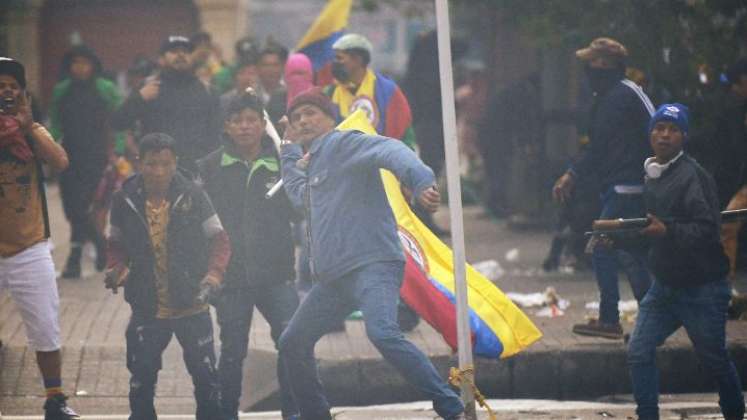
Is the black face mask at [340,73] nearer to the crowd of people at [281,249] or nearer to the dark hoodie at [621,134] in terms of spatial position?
the crowd of people at [281,249]

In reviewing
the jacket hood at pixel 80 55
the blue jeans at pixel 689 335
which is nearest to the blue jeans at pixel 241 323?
the blue jeans at pixel 689 335

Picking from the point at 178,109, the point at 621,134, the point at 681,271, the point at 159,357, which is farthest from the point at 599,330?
the point at 178,109

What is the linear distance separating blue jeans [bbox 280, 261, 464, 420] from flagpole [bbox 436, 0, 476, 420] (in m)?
0.26

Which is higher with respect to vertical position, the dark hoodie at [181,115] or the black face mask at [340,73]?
the black face mask at [340,73]

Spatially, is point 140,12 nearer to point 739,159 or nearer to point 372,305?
point 739,159

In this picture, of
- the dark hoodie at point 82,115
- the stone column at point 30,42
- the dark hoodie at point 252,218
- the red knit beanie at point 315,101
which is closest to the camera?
the red knit beanie at point 315,101

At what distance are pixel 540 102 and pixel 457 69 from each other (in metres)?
4.23

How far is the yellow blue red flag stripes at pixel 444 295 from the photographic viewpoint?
7.83 metres

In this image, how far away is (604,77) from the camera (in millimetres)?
9375

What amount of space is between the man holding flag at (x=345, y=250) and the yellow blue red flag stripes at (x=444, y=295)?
534 millimetres

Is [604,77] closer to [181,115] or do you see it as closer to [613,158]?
[613,158]

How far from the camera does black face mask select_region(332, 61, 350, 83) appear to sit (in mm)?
10000

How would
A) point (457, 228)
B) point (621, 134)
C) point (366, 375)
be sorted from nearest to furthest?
point (457, 228)
point (366, 375)
point (621, 134)

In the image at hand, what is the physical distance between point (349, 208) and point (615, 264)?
9.14 feet
